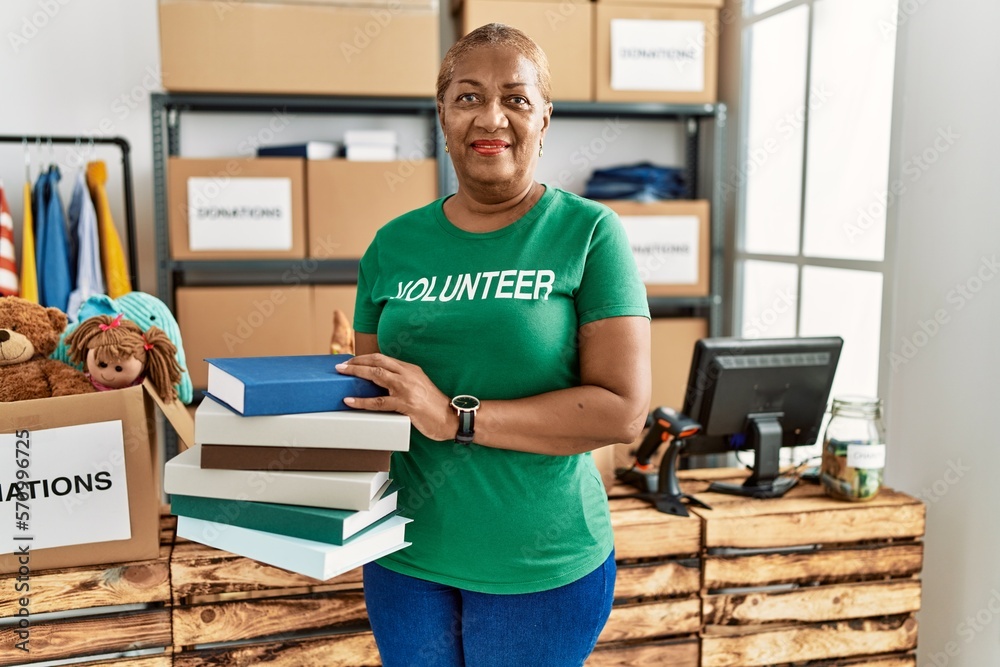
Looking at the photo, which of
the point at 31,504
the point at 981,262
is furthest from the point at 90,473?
the point at 981,262

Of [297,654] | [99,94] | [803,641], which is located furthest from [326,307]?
[803,641]

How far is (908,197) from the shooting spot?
6.63 feet

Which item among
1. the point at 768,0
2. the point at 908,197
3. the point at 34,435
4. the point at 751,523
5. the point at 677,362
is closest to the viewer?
the point at 34,435

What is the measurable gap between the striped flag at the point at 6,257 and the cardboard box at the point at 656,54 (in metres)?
1.89

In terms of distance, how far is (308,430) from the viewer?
1029 mm

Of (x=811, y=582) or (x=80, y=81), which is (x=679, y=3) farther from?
(x=80, y=81)

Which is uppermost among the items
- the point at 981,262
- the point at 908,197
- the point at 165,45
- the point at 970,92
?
the point at 165,45

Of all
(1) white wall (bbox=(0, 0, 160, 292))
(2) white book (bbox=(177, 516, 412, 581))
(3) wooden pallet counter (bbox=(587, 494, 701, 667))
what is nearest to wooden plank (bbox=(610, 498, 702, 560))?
(3) wooden pallet counter (bbox=(587, 494, 701, 667))

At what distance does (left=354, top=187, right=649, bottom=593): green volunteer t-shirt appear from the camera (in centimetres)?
109

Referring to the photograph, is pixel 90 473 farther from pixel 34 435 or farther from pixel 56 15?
pixel 56 15

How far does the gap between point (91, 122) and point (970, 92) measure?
2662 mm

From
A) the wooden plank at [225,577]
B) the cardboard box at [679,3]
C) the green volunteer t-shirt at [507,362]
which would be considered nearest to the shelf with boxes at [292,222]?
the cardboard box at [679,3]

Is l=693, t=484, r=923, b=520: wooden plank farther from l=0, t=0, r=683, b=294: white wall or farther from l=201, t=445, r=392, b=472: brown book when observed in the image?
l=0, t=0, r=683, b=294: white wall

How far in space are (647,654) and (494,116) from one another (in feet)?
3.92
